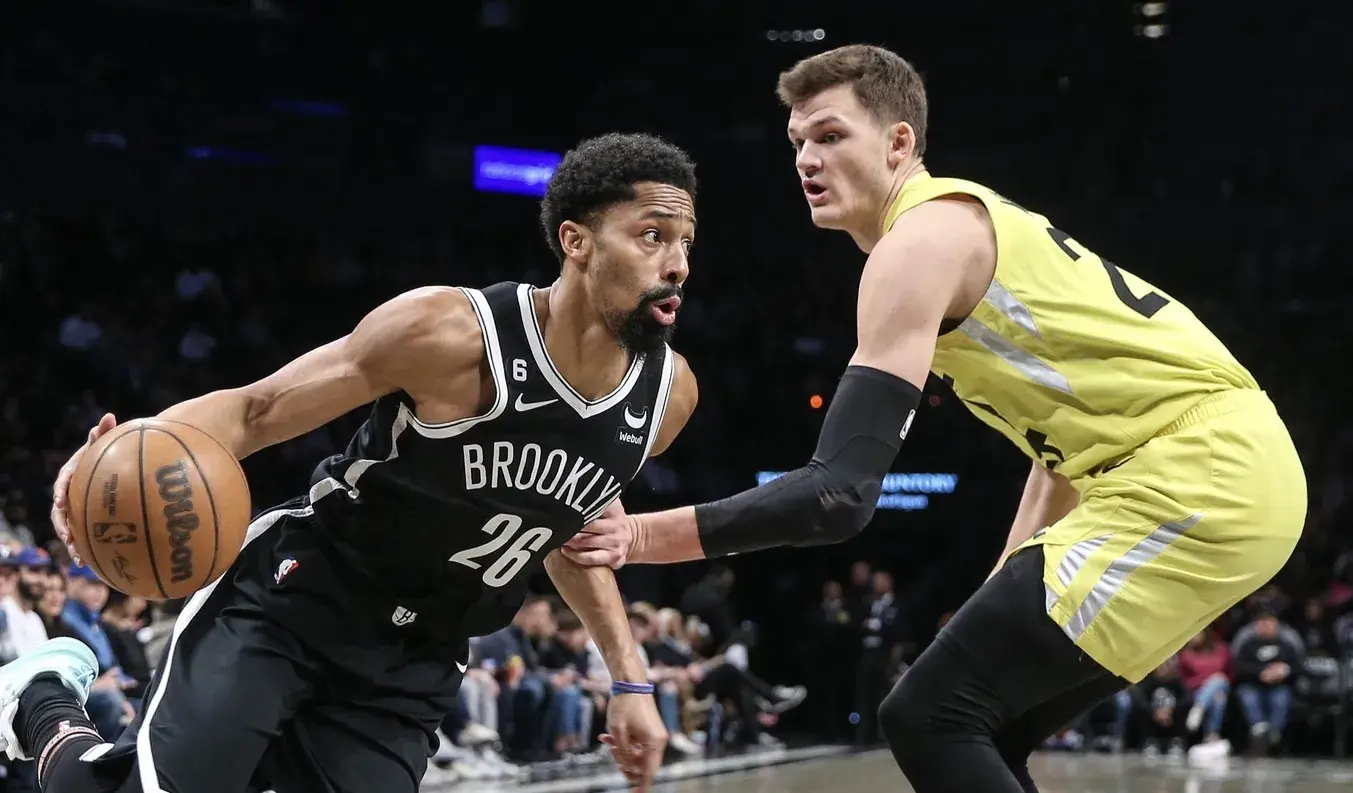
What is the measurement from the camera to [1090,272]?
3143 millimetres

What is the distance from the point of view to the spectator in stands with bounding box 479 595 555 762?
36.5ft

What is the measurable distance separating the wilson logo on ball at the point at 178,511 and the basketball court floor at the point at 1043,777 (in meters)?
6.44

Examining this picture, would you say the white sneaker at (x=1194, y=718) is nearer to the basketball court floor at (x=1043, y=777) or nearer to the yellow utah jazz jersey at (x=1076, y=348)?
the basketball court floor at (x=1043, y=777)

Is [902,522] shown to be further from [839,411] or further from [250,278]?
[839,411]

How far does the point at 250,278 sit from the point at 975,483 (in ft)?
30.3

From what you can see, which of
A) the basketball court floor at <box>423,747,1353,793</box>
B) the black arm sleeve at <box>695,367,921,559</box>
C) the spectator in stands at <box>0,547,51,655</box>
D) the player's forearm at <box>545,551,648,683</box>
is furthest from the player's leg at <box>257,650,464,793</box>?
the basketball court floor at <box>423,747,1353,793</box>

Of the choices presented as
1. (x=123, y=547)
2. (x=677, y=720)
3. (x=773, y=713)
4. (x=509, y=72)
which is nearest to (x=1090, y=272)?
(x=123, y=547)

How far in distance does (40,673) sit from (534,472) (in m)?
1.67

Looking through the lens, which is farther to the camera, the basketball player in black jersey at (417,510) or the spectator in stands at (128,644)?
the spectator in stands at (128,644)

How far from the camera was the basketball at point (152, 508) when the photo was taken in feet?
10.2

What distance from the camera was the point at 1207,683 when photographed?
46.2ft

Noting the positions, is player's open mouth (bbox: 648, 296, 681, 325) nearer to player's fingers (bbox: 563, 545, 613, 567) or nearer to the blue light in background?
player's fingers (bbox: 563, 545, 613, 567)

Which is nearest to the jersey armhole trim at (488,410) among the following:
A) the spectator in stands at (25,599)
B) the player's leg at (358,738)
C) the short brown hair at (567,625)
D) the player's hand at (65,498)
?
the player's leg at (358,738)

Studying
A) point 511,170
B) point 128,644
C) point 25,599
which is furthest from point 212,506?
point 511,170
